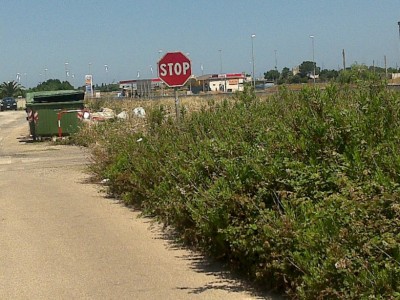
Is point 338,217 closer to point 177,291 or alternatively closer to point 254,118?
point 177,291

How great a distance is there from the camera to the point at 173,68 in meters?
12.6

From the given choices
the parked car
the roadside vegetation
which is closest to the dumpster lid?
the roadside vegetation

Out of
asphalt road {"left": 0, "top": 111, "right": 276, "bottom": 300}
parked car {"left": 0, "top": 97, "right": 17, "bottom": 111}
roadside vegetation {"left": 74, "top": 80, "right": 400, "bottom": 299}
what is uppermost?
parked car {"left": 0, "top": 97, "right": 17, "bottom": 111}

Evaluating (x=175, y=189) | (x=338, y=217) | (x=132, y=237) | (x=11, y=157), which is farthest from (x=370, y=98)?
(x=11, y=157)

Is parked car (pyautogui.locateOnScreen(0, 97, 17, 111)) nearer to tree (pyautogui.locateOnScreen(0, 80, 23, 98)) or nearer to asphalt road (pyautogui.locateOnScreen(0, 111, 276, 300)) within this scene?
tree (pyautogui.locateOnScreen(0, 80, 23, 98))

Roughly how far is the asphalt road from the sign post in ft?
8.14

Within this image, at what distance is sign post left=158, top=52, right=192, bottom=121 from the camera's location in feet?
41.2

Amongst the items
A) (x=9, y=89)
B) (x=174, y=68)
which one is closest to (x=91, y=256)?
(x=174, y=68)

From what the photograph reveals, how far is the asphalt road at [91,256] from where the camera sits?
6.76 metres

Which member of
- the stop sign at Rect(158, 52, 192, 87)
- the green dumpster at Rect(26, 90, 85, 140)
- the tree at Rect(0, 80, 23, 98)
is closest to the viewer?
the stop sign at Rect(158, 52, 192, 87)

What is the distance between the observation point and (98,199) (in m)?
12.7

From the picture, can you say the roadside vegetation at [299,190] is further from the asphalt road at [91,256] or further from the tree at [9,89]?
the tree at [9,89]

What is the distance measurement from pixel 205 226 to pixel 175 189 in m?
1.49

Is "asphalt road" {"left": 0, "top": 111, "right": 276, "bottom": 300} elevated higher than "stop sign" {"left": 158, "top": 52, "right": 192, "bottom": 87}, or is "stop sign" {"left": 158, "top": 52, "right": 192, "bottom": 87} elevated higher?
"stop sign" {"left": 158, "top": 52, "right": 192, "bottom": 87}
